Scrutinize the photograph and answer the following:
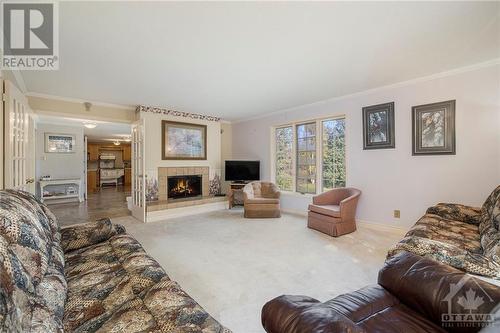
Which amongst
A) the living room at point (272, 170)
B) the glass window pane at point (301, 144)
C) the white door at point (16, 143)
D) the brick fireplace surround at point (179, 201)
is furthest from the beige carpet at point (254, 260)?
the glass window pane at point (301, 144)

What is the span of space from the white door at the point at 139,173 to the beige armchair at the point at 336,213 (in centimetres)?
318

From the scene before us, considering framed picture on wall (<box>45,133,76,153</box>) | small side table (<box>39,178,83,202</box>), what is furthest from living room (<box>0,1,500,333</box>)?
framed picture on wall (<box>45,133,76,153</box>)

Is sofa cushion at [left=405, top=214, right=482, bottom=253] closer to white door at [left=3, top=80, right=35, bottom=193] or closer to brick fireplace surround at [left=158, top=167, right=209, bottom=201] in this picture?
white door at [left=3, top=80, right=35, bottom=193]

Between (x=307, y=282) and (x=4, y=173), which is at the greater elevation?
(x=4, y=173)

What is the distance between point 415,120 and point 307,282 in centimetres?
289

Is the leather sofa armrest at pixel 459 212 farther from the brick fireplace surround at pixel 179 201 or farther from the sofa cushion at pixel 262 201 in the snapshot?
the brick fireplace surround at pixel 179 201

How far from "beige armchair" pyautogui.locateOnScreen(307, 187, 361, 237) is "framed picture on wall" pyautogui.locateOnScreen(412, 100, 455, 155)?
3.74 feet

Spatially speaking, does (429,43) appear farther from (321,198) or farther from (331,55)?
(321,198)

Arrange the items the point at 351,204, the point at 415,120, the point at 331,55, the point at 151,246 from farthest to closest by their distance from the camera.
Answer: the point at 351,204 < the point at 415,120 < the point at 151,246 < the point at 331,55

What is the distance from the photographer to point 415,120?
Answer: 3.31 metres

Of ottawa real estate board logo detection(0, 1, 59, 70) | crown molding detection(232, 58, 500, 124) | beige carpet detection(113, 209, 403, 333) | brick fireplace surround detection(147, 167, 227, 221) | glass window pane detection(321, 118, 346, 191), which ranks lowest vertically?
beige carpet detection(113, 209, 403, 333)

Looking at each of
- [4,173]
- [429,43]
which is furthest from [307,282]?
[4,173]

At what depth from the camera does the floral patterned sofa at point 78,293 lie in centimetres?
81

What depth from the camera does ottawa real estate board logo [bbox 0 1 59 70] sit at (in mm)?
1721
